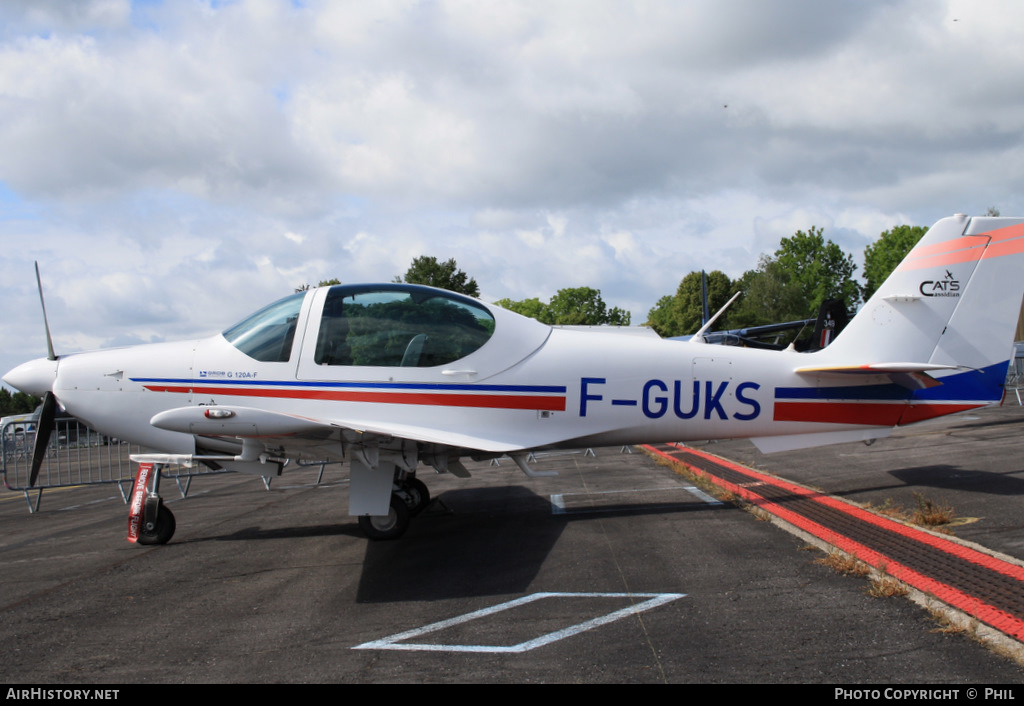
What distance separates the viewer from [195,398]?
251 inches

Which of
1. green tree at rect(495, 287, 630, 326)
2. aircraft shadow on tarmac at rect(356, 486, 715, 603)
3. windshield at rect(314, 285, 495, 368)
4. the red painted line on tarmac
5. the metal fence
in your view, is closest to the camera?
the red painted line on tarmac

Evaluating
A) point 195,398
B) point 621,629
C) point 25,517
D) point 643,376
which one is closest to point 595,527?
point 643,376

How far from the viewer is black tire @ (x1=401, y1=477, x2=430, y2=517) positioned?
24.6ft

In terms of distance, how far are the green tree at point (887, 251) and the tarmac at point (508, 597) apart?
62.4 metres

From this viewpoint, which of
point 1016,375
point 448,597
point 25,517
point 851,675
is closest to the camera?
point 851,675

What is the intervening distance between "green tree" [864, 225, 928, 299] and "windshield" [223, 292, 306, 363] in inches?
2579

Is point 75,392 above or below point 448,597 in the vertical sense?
above

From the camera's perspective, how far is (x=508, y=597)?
14.8ft

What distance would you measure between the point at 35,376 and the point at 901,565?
803 centimetres

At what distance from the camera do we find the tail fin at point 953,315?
22.8 ft

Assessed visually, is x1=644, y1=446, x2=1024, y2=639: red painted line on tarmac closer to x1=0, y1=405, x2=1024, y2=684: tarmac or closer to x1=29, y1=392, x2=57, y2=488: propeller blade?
x1=0, y1=405, x2=1024, y2=684: tarmac

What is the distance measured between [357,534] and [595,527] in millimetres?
2523

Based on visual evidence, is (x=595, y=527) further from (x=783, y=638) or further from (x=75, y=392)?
(x=75, y=392)

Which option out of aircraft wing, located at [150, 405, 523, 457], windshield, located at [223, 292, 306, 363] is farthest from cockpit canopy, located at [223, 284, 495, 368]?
aircraft wing, located at [150, 405, 523, 457]
